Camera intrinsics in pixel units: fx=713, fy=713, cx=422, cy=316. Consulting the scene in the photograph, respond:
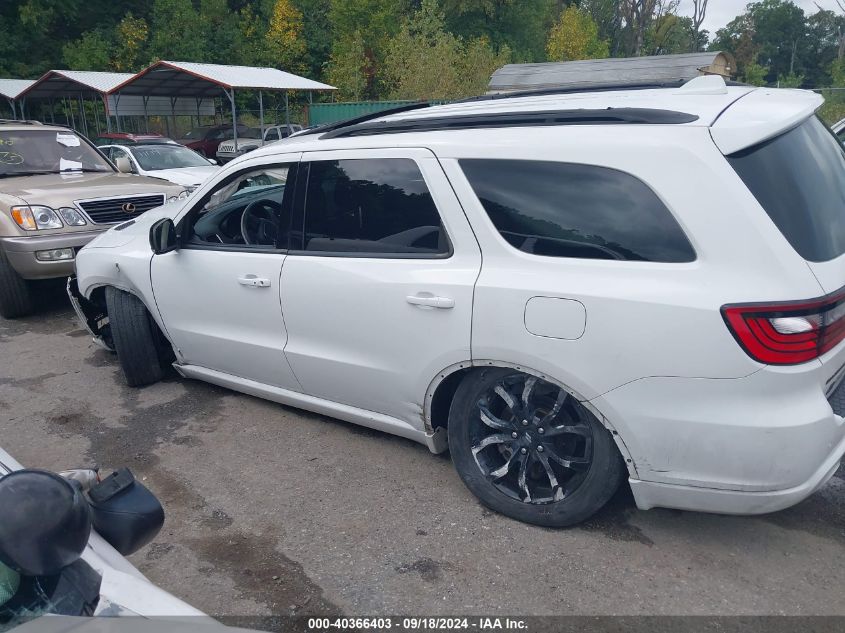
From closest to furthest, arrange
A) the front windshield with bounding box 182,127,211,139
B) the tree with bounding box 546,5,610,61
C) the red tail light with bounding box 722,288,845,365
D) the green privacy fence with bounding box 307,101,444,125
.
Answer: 1. the red tail light with bounding box 722,288,845,365
2. the green privacy fence with bounding box 307,101,444,125
3. the front windshield with bounding box 182,127,211,139
4. the tree with bounding box 546,5,610,61

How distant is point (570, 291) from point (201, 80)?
20.7 meters

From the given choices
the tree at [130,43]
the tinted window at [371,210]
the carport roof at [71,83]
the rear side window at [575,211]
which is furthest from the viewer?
the tree at [130,43]

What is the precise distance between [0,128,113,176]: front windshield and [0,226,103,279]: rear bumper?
1485 millimetres

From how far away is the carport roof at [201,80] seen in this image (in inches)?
713

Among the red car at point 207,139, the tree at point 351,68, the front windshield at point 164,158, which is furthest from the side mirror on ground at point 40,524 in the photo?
the tree at point 351,68

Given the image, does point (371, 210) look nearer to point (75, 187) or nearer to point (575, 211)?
point (575, 211)

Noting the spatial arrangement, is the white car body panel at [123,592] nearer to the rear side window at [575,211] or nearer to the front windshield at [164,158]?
the rear side window at [575,211]

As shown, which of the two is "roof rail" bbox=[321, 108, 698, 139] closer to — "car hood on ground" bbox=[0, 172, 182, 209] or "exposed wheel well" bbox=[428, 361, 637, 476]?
"exposed wheel well" bbox=[428, 361, 637, 476]

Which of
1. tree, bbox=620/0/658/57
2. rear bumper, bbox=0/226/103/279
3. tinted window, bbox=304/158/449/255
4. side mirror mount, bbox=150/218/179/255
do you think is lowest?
rear bumper, bbox=0/226/103/279

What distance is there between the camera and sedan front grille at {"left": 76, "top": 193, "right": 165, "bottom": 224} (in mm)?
6734

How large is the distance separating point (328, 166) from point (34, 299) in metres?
4.54

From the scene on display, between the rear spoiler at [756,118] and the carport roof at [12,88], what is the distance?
26.3 m

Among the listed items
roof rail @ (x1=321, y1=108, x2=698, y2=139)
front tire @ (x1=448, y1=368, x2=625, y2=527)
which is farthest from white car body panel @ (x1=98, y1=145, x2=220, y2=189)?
front tire @ (x1=448, y1=368, x2=625, y2=527)

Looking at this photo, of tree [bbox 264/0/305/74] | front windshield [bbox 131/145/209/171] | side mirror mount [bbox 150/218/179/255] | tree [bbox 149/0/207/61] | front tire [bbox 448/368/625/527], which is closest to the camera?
front tire [bbox 448/368/625/527]
